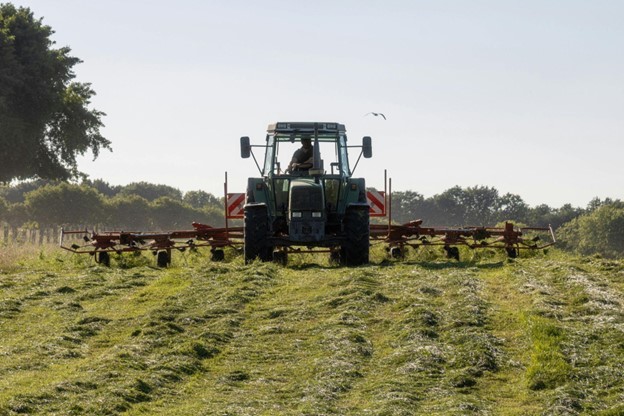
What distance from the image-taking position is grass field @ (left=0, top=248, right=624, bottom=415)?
10.6 m

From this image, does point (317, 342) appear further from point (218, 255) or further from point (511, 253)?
point (511, 253)

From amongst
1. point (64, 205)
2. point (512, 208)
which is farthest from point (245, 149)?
point (512, 208)

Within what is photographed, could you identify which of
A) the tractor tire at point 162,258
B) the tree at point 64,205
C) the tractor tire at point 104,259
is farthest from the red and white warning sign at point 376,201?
the tree at point 64,205

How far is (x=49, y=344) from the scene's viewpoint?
13586 millimetres

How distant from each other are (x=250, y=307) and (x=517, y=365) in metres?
5.30

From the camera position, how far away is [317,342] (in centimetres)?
1348

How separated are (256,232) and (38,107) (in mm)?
26467

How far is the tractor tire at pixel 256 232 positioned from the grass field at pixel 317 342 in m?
1.50

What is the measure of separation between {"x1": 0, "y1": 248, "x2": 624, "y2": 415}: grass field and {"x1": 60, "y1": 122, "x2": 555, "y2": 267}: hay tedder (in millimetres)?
1551

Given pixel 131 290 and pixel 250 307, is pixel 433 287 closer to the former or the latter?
pixel 250 307

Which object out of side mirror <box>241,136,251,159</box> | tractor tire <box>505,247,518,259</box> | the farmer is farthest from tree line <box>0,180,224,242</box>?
tractor tire <box>505,247,518,259</box>

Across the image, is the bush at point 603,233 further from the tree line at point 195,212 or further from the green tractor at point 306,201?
the green tractor at point 306,201

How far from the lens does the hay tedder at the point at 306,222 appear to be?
22.1 meters

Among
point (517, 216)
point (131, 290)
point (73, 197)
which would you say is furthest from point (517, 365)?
point (517, 216)
